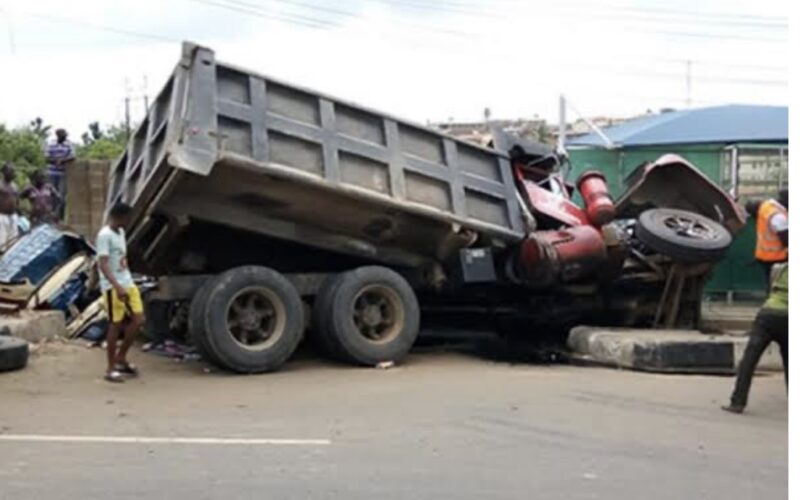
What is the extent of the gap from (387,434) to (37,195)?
10166 mm

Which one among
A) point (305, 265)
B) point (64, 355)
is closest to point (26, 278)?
point (64, 355)

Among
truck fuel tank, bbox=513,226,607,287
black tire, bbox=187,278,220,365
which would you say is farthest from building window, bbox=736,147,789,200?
black tire, bbox=187,278,220,365

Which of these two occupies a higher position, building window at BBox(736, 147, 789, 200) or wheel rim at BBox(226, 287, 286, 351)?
building window at BBox(736, 147, 789, 200)

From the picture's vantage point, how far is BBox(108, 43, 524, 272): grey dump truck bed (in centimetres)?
1042

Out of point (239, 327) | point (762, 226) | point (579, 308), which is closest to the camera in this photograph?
point (239, 327)

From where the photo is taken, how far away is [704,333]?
1230 centimetres

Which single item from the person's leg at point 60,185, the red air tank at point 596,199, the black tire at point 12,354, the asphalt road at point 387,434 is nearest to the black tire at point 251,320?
the asphalt road at point 387,434

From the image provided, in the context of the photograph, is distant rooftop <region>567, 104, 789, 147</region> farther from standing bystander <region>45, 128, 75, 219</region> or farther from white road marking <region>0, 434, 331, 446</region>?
white road marking <region>0, 434, 331, 446</region>

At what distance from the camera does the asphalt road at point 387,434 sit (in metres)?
6.48

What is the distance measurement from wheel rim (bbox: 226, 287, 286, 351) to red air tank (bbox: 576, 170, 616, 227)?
3.51 meters

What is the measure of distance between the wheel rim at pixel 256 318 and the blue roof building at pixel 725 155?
544cm

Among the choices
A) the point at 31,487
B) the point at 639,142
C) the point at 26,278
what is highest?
the point at 639,142

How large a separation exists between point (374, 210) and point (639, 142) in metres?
7.48

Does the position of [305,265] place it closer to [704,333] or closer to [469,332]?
[469,332]
